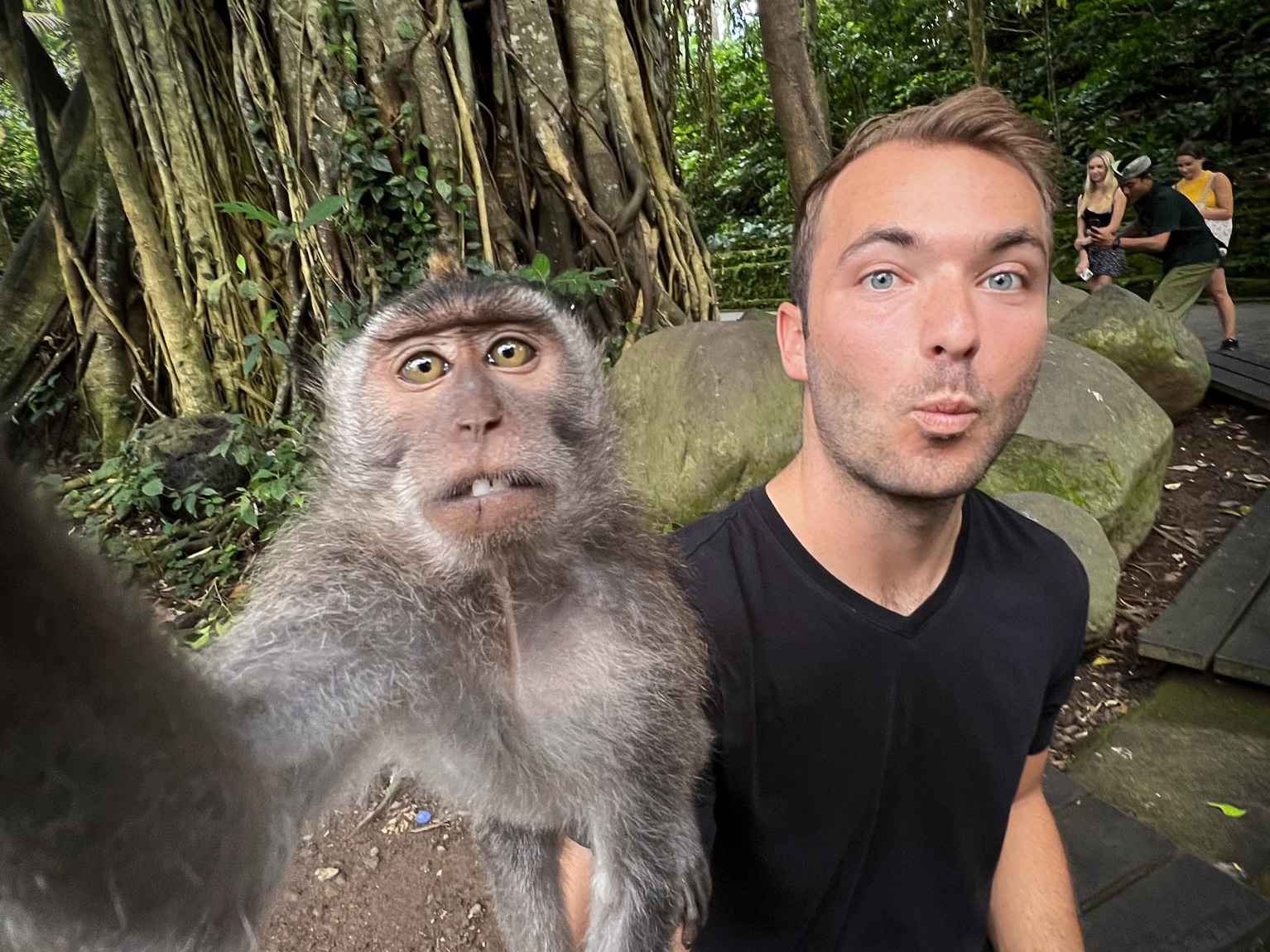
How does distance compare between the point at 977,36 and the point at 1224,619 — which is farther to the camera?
the point at 977,36

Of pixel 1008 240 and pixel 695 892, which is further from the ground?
pixel 1008 240

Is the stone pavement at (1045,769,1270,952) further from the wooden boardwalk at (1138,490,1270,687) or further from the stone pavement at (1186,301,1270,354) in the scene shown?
the stone pavement at (1186,301,1270,354)

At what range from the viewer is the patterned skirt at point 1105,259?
650cm

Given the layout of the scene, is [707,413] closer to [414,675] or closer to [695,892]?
[695,892]

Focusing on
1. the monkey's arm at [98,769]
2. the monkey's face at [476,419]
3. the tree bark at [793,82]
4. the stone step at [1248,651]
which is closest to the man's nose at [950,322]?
the monkey's face at [476,419]

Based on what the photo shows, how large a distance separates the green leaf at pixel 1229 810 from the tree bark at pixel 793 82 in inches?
109

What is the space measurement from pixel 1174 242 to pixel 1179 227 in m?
0.11

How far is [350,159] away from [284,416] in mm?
1265

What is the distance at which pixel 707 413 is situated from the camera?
3.23m

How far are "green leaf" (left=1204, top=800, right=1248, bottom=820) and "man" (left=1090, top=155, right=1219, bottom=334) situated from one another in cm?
477

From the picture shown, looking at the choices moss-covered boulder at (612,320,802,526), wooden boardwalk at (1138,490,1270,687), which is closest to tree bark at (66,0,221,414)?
moss-covered boulder at (612,320,802,526)

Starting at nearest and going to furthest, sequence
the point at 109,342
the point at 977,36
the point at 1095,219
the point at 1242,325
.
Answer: the point at 109,342, the point at 1095,219, the point at 1242,325, the point at 977,36

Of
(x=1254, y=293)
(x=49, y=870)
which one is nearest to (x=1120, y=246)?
(x=1254, y=293)

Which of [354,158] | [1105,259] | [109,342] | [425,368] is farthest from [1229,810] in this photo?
[1105,259]
